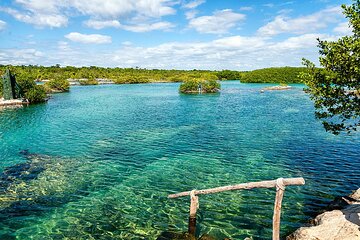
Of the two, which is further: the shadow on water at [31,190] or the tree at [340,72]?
the shadow on water at [31,190]

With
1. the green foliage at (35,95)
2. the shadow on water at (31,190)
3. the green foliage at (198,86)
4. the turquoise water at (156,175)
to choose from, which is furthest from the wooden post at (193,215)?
the green foliage at (198,86)

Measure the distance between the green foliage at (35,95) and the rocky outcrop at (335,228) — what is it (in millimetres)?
84715

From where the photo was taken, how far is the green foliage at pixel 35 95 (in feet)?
267

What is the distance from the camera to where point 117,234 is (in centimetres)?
1641

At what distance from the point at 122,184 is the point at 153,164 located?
17.7 feet

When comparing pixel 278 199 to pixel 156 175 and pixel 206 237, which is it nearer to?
pixel 206 237

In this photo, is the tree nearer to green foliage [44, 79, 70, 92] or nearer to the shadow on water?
the shadow on water

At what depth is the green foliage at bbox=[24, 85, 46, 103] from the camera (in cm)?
8144

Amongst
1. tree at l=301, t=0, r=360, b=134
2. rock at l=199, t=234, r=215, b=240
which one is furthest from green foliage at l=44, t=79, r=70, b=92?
rock at l=199, t=234, r=215, b=240

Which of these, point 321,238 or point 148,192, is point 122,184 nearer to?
point 148,192

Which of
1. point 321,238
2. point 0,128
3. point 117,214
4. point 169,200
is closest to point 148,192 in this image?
point 169,200

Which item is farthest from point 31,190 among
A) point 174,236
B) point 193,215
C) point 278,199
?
point 278,199

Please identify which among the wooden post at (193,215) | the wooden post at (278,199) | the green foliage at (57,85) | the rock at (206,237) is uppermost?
the green foliage at (57,85)

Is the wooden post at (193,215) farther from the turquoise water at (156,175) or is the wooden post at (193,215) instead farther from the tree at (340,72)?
the tree at (340,72)
